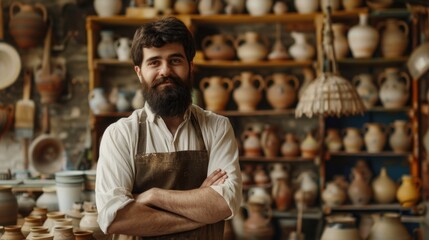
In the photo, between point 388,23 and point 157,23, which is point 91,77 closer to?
point 388,23

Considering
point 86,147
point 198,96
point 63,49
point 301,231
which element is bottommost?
point 301,231

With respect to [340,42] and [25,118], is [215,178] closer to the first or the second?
[340,42]

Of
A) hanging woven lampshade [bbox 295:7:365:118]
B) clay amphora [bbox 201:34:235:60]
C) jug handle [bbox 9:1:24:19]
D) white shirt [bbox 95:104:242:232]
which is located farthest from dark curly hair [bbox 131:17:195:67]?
jug handle [bbox 9:1:24:19]

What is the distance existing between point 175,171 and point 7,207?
1466 mm

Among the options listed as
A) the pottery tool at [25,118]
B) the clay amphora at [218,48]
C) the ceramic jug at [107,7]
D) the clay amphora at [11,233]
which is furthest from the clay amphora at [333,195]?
the clay amphora at [11,233]

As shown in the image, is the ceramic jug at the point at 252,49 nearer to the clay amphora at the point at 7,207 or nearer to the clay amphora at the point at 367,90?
the clay amphora at the point at 367,90

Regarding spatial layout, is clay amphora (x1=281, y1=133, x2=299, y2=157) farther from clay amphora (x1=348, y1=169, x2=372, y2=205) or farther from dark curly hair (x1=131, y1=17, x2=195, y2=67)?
dark curly hair (x1=131, y1=17, x2=195, y2=67)

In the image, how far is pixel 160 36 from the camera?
7.72 ft

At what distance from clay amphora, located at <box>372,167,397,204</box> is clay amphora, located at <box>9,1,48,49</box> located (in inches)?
134

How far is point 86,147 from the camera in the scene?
5.96 metres

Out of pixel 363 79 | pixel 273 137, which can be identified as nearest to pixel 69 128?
pixel 273 137

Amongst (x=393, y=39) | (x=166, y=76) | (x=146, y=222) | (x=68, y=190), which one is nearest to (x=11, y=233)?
(x=68, y=190)

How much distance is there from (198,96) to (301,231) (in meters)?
1.55

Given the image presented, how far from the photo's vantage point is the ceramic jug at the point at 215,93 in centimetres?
589
